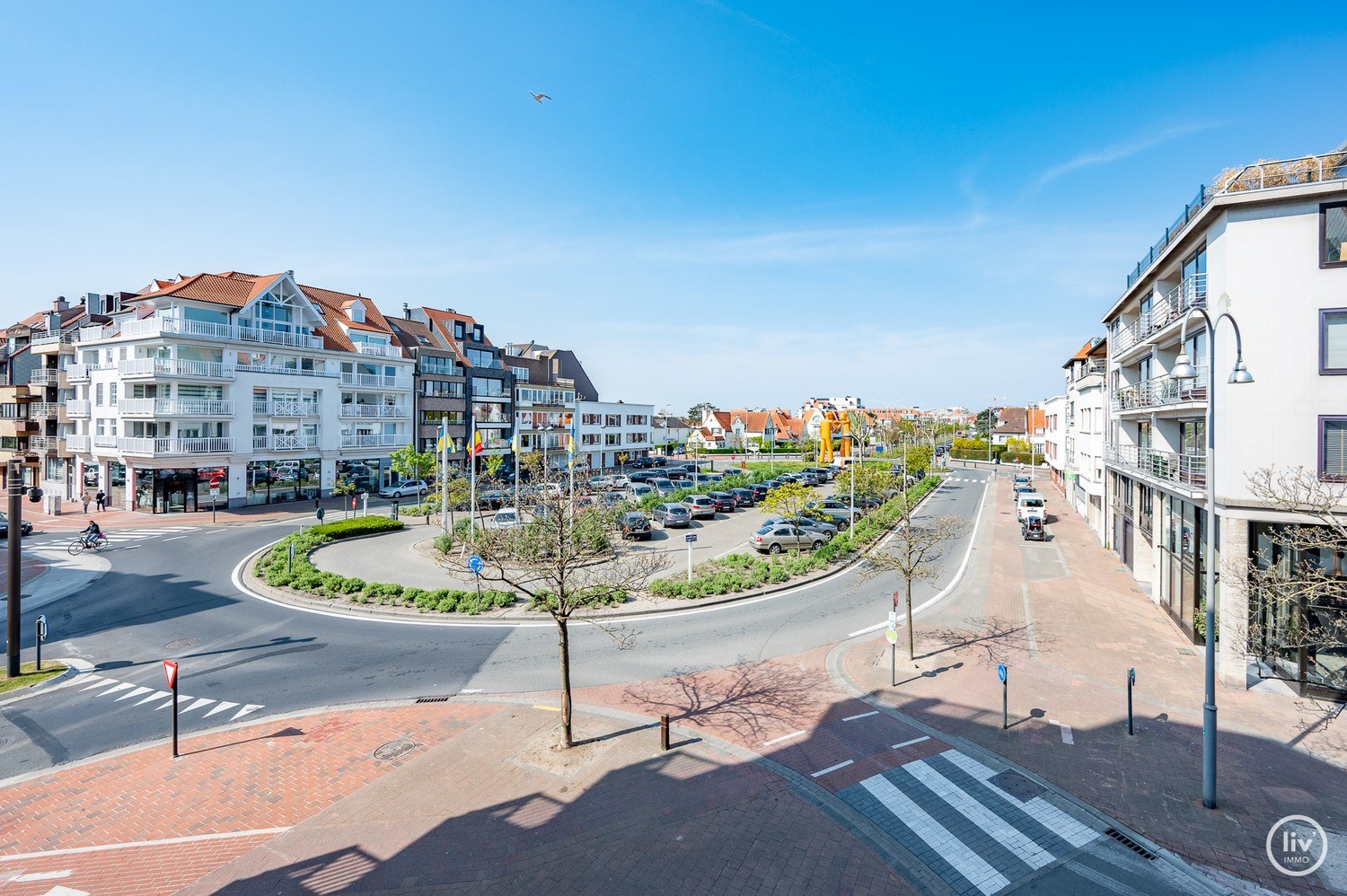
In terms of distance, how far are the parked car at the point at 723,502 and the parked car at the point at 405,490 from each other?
20.4 m

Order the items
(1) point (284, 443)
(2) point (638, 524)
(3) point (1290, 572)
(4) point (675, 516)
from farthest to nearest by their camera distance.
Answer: (1) point (284, 443), (4) point (675, 516), (2) point (638, 524), (3) point (1290, 572)

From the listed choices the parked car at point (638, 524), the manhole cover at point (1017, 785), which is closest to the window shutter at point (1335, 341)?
the manhole cover at point (1017, 785)

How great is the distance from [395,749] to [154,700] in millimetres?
6316

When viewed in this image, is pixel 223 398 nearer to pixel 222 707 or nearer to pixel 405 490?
pixel 405 490

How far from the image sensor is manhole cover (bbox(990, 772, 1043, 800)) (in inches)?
396

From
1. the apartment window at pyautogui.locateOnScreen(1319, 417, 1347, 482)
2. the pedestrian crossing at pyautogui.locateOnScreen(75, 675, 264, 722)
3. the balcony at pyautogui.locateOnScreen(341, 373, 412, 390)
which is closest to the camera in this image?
the pedestrian crossing at pyautogui.locateOnScreen(75, 675, 264, 722)

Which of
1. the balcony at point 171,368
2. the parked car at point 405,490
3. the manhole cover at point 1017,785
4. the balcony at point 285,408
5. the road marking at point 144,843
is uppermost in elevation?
the balcony at point 171,368

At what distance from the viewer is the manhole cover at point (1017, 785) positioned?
10055 millimetres

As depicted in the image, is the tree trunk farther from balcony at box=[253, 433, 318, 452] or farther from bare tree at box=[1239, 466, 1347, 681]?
balcony at box=[253, 433, 318, 452]

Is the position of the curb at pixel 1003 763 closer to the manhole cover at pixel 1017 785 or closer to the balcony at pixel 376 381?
the manhole cover at pixel 1017 785

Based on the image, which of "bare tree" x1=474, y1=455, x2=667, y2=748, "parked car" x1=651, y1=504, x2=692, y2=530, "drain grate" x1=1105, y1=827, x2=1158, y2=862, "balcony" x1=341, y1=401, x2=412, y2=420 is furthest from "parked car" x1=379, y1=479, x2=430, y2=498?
"drain grate" x1=1105, y1=827, x2=1158, y2=862

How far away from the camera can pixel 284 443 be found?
43500 mm

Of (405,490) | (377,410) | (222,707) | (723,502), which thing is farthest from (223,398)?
(222,707)

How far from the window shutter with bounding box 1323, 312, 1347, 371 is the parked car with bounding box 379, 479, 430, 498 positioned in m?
44.7
